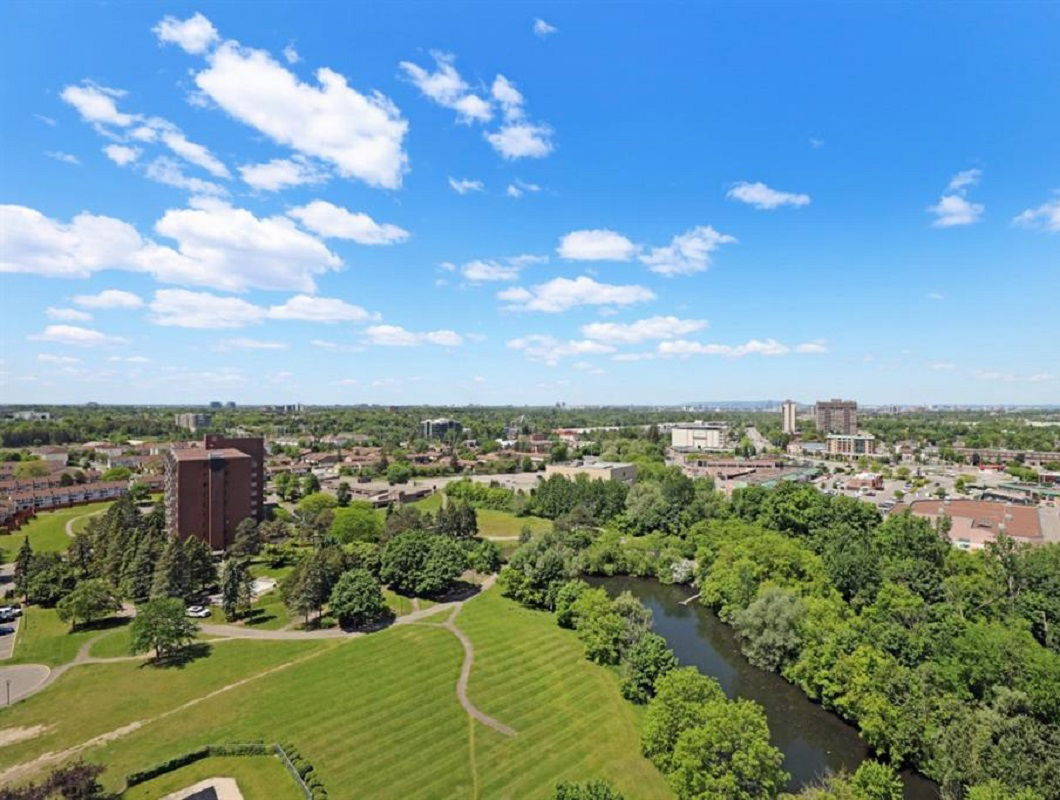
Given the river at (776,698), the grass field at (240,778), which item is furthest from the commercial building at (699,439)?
the grass field at (240,778)

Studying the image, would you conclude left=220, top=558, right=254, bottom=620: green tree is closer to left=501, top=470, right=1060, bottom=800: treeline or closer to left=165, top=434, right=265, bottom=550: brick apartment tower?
left=165, top=434, right=265, bottom=550: brick apartment tower

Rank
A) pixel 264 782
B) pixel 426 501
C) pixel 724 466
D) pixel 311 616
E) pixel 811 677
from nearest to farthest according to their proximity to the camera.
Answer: pixel 264 782 < pixel 811 677 < pixel 311 616 < pixel 426 501 < pixel 724 466

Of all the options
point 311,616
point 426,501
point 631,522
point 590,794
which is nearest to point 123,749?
point 311,616

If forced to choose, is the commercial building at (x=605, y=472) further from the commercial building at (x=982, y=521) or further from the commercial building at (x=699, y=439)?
the commercial building at (x=699, y=439)

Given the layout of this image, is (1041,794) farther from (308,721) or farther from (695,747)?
(308,721)

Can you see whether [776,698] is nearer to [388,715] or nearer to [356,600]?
[388,715]

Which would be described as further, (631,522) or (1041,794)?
(631,522)
